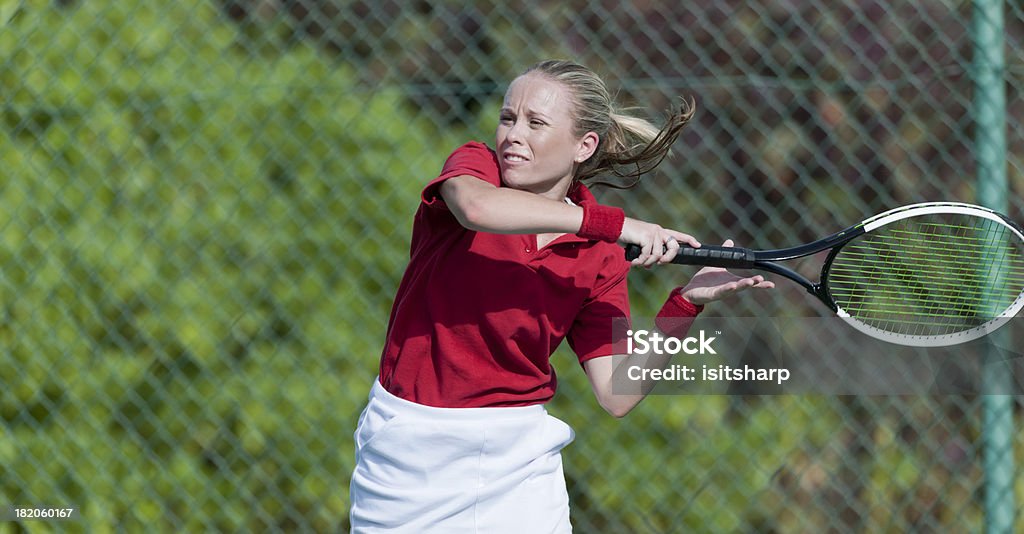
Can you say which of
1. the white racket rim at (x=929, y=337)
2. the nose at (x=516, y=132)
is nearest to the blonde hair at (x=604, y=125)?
the nose at (x=516, y=132)

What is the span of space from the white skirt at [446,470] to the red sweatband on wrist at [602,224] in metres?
0.38

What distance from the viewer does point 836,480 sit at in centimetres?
344

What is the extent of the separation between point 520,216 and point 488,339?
0.29 meters

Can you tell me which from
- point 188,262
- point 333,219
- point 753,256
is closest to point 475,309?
point 753,256

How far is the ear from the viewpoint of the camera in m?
2.31

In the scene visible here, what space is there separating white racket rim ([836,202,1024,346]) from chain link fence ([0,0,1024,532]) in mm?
723

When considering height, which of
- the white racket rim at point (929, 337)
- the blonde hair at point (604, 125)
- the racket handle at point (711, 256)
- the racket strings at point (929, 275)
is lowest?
the racket strings at point (929, 275)

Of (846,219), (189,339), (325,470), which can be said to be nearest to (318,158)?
(189,339)

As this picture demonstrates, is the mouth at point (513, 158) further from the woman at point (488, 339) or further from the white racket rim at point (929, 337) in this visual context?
the white racket rim at point (929, 337)

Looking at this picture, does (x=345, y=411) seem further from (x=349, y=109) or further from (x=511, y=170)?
(x=511, y=170)

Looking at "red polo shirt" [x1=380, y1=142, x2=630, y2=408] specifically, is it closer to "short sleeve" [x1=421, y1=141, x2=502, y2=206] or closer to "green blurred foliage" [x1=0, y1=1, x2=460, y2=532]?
"short sleeve" [x1=421, y1=141, x2=502, y2=206]

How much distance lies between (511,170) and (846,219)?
1.49 meters

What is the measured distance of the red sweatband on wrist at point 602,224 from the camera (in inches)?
79.7

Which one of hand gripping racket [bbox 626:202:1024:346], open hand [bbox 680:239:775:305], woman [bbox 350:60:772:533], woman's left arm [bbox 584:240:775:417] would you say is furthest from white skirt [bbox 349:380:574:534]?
hand gripping racket [bbox 626:202:1024:346]
